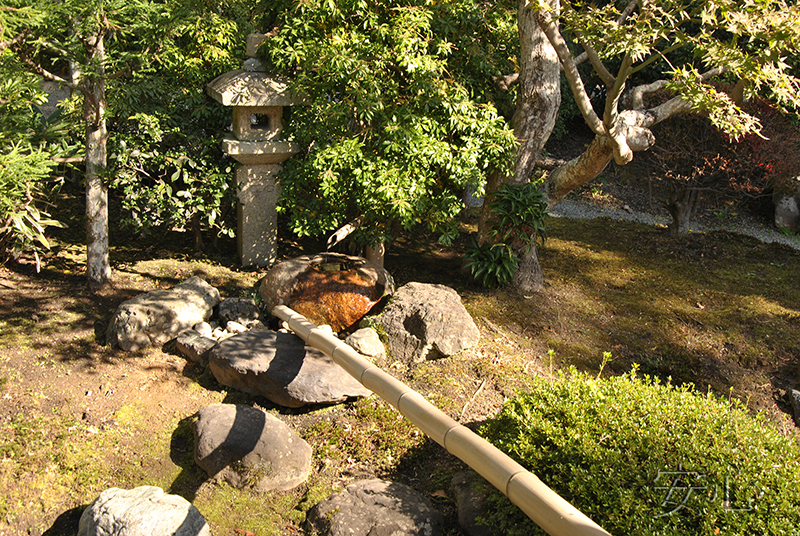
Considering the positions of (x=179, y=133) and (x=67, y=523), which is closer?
(x=67, y=523)

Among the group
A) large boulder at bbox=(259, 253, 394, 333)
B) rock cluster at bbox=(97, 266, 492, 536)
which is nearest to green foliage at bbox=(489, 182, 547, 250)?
rock cluster at bbox=(97, 266, 492, 536)

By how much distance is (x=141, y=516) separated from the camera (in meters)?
3.45

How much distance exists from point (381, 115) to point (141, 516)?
4.43m

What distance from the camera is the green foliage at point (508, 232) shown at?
6.88m

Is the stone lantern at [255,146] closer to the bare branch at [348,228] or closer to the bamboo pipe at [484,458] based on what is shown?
the bare branch at [348,228]

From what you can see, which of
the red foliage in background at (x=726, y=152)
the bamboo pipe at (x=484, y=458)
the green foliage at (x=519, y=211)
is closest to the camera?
the bamboo pipe at (x=484, y=458)

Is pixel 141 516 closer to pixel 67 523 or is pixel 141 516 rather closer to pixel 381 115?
pixel 67 523

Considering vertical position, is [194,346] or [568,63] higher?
[568,63]

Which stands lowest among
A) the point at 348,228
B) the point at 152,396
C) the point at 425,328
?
the point at 152,396

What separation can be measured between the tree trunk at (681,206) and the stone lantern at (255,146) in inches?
242

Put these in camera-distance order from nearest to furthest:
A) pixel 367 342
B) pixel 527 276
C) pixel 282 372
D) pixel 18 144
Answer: pixel 282 372
pixel 18 144
pixel 367 342
pixel 527 276

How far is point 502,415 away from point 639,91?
15.7 feet

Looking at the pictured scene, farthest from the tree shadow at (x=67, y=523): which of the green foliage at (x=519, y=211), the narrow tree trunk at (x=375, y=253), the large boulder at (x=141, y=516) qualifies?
the green foliage at (x=519, y=211)

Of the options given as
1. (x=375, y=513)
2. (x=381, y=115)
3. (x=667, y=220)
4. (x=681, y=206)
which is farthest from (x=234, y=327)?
(x=667, y=220)
